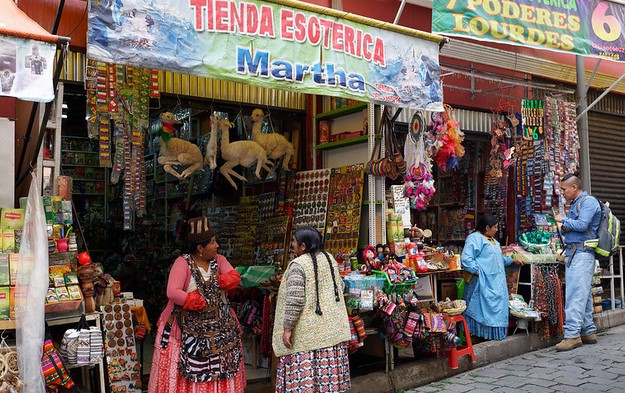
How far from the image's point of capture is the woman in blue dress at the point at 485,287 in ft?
23.5

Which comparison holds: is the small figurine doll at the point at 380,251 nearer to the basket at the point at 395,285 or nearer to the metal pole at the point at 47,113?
the basket at the point at 395,285

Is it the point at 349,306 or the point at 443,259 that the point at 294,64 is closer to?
the point at 349,306

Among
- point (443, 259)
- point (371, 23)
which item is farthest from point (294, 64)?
point (443, 259)

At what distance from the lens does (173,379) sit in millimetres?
4766

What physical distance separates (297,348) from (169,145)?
8.86 feet

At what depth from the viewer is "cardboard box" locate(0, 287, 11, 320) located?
4.24 metres

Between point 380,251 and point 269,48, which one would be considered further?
point 380,251

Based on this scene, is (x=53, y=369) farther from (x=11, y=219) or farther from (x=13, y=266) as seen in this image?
(x=11, y=219)

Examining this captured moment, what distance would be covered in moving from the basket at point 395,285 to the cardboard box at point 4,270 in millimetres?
3228

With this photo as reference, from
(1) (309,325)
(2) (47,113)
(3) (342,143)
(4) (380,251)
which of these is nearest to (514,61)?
(3) (342,143)

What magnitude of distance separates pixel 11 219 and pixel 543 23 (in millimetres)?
5340

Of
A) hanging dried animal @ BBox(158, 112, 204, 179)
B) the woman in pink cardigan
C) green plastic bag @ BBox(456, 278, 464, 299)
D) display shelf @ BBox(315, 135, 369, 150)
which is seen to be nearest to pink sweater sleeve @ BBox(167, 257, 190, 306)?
the woman in pink cardigan

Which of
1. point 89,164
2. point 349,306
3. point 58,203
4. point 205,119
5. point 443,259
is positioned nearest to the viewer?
point 58,203

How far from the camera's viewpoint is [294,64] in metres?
4.85
